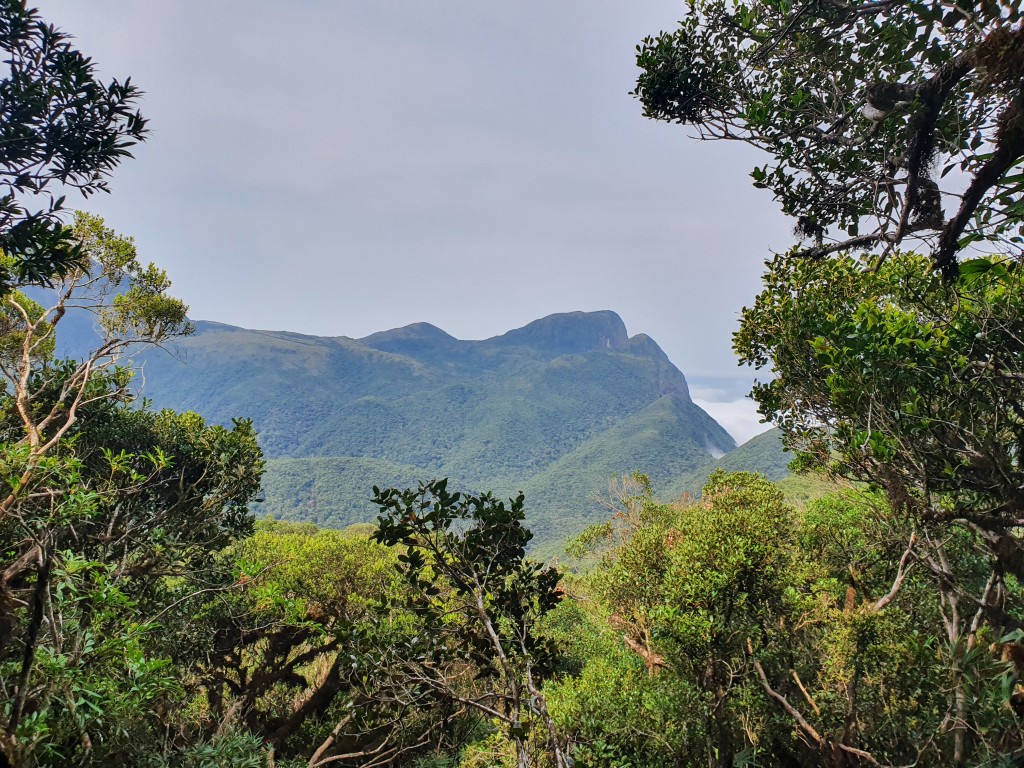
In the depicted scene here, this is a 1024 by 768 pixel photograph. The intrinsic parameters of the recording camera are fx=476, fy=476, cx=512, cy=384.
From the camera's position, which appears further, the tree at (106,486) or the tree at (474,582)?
the tree at (106,486)

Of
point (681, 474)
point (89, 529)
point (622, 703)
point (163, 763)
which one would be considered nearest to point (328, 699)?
point (163, 763)

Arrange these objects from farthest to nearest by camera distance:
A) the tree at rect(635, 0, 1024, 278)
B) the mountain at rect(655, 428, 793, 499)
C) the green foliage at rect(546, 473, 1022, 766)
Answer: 1. the mountain at rect(655, 428, 793, 499)
2. the green foliage at rect(546, 473, 1022, 766)
3. the tree at rect(635, 0, 1024, 278)

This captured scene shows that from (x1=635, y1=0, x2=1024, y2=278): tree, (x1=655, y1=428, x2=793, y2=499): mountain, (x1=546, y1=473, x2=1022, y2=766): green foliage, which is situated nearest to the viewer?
(x1=635, y1=0, x2=1024, y2=278): tree

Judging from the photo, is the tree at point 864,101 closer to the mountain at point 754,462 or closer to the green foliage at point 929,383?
the green foliage at point 929,383

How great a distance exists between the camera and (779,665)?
32.4 feet

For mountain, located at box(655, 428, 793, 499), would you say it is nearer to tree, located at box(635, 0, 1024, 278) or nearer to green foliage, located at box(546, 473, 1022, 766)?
green foliage, located at box(546, 473, 1022, 766)

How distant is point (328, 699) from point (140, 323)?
11.6m

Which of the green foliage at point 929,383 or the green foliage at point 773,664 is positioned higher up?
the green foliage at point 929,383

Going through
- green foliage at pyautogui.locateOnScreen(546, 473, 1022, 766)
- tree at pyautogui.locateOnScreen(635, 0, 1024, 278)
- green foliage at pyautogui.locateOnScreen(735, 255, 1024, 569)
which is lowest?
green foliage at pyautogui.locateOnScreen(546, 473, 1022, 766)

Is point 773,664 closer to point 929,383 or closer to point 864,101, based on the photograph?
point 929,383

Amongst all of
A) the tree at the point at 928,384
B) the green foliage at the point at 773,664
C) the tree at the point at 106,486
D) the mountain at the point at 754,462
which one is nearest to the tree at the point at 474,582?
the tree at the point at 106,486

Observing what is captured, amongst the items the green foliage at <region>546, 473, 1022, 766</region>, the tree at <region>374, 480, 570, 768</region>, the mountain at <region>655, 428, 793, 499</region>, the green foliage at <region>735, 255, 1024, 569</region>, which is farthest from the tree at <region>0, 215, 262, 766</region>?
the mountain at <region>655, 428, 793, 499</region>

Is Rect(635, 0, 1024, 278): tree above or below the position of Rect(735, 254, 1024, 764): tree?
above

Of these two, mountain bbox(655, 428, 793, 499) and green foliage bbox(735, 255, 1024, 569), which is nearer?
green foliage bbox(735, 255, 1024, 569)
